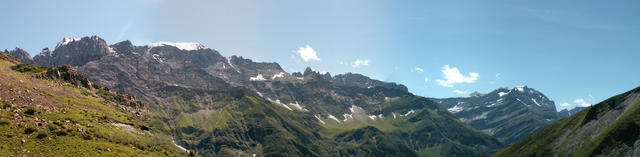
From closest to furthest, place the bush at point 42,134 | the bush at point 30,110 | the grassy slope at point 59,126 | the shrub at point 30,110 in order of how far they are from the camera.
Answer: the grassy slope at point 59,126 < the bush at point 42,134 < the bush at point 30,110 < the shrub at point 30,110

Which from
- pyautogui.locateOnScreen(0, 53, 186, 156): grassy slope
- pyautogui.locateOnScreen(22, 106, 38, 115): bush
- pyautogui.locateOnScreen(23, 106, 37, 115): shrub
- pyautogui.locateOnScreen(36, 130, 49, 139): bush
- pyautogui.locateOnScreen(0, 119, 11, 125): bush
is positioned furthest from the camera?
pyautogui.locateOnScreen(23, 106, 37, 115): shrub

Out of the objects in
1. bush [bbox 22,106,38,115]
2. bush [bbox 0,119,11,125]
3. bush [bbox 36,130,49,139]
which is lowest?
bush [bbox 36,130,49,139]

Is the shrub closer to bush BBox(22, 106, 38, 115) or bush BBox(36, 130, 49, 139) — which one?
bush BBox(22, 106, 38, 115)

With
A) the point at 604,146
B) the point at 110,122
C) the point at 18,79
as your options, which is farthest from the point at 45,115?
the point at 604,146

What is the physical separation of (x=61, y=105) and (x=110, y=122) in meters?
26.2

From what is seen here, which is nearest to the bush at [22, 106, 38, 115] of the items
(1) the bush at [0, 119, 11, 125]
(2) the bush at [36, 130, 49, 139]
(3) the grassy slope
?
(3) the grassy slope

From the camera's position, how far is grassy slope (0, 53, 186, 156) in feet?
289

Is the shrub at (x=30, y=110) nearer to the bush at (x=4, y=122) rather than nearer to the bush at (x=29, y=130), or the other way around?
the bush at (x=4, y=122)

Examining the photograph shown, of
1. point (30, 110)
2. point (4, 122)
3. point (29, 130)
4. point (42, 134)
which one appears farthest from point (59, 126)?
point (30, 110)

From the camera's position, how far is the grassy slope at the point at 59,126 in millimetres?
87938

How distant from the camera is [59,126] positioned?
344 ft

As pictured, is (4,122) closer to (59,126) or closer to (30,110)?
(59,126)

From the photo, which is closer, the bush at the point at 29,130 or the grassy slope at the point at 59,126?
the grassy slope at the point at 59,126

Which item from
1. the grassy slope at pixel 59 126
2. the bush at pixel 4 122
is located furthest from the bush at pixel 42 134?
the bush at pixel 4 122
